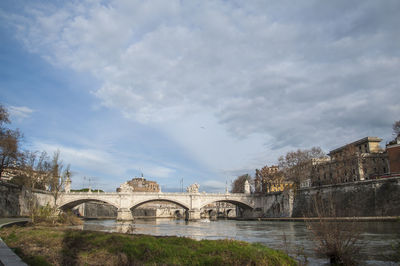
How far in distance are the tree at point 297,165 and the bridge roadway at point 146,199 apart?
12.2 meters

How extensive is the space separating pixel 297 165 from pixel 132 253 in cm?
6710

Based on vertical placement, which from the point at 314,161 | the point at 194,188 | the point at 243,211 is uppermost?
the point at 314,161

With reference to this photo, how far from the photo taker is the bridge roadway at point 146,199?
72375mm

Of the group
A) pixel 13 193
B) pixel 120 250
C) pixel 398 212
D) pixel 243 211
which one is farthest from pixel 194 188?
pixel 120 250

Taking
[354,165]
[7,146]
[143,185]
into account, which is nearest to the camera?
[7,146]

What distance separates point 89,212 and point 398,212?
90.1 meters

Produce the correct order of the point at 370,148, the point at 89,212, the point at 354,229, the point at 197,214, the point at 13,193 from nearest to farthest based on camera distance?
the point at 354,229 → the point at 13,193 → the point at 197,214 → the point at 370,148 → the point at 89,212

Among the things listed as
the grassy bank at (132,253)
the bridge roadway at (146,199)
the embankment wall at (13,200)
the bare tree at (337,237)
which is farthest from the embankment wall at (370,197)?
the embankment wall at (13,200)

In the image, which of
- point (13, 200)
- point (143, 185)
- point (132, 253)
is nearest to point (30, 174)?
point (13, 200)

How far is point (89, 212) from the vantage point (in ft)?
340

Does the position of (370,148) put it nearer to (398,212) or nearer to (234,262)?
(398,212)

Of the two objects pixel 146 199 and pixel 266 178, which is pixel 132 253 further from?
pixel 266 178

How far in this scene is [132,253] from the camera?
12172 millimetres

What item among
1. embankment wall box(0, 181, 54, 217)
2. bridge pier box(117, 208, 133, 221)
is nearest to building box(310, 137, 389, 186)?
bridge pier box(117, 208, 133, 221)
